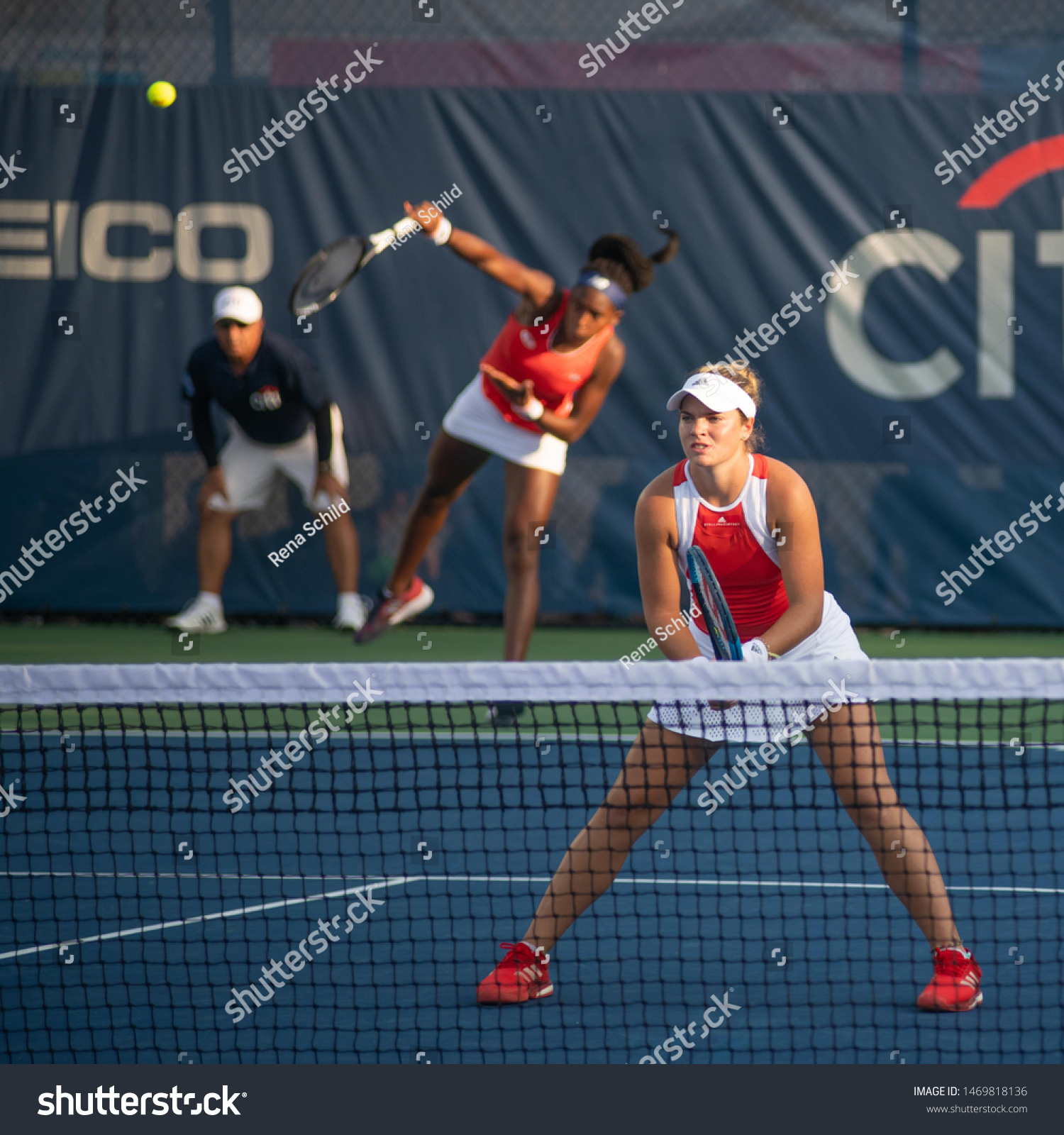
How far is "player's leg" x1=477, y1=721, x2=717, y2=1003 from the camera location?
114 inches

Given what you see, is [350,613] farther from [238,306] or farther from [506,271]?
[506,271]

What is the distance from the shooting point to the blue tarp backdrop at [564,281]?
799cm

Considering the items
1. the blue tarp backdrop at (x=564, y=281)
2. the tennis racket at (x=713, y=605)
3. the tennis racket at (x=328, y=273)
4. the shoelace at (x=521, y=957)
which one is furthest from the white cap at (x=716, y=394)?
the blue tarp backdrop at (x=564, y=281)

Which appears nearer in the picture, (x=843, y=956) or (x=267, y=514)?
(x=843, y=956)

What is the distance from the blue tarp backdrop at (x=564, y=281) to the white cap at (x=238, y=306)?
668mm

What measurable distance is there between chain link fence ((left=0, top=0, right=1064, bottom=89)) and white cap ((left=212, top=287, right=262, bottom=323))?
56.4 inches

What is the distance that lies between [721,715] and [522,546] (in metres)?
2.78

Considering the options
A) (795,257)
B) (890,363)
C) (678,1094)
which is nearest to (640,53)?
(795,257)

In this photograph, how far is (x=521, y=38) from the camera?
318 inches

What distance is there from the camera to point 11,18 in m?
8.12

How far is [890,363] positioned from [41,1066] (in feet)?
21.1

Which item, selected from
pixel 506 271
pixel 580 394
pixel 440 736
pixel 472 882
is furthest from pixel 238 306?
pixel 472 882

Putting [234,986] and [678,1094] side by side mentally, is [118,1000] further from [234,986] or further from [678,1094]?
[678,1094]

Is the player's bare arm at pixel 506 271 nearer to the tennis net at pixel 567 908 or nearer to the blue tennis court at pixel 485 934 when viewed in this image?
the blue tennis court at pixel 485 934
